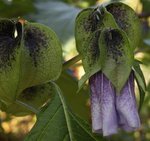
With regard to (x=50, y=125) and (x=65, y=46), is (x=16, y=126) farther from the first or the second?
(x=50, y=125)

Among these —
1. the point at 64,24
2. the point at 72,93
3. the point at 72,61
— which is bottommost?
the point at 72,93

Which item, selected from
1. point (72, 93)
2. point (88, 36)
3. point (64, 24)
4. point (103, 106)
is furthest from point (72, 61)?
point (64, 24)

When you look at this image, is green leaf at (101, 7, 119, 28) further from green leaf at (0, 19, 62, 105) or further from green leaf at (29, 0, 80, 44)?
green leaf at (29, 0, 80, 44)

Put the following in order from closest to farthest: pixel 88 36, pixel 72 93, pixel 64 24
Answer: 1. pixel 88 36
2. pixel 72 93
3. pixel 64 24

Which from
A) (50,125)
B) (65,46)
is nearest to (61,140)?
(50,125)

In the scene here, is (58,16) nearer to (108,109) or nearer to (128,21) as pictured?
(128,21)

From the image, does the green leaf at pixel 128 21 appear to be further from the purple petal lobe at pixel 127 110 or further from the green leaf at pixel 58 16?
the green leaf at pixel 58 16
